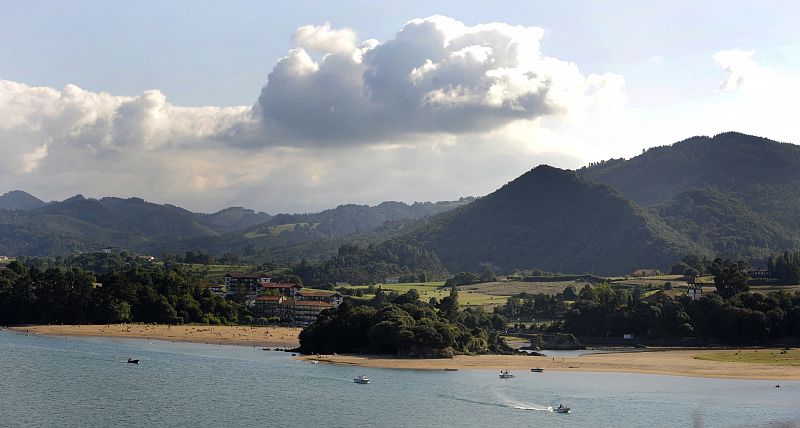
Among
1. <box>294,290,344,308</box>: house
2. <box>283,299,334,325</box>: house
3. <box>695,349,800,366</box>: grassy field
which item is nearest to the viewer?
<box>695,349,800,366</box>: grassy field

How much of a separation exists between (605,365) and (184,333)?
218 ft

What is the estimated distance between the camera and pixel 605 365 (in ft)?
348

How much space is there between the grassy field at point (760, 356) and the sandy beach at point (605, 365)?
115 inches

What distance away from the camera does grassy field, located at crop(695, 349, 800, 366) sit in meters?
107

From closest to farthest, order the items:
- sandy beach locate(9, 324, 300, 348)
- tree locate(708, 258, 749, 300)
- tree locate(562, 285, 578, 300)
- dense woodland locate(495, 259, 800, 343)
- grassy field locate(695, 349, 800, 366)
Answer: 1. grassy field locate(695, 349, 800, 366)
2. dense woodland locate(495, 259, 800, 343)
3. sandy beach locate(9, 324, 300, 348)
4. tree locate(708, 258, 749, 300)
5. tree locate(562, 285, 578, 300)

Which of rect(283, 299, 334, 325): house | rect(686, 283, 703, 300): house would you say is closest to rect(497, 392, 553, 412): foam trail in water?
rect(686, 283, 703, 300): house

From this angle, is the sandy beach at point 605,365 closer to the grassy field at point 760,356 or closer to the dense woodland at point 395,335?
the dense woodland at point 395,335

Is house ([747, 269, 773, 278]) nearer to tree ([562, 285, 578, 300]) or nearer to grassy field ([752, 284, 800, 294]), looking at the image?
grassy field ([752, 284, 800, 294])

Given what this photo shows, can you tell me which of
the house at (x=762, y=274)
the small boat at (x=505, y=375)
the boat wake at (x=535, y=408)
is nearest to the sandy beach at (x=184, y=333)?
the small boat at (x=505, y=375)

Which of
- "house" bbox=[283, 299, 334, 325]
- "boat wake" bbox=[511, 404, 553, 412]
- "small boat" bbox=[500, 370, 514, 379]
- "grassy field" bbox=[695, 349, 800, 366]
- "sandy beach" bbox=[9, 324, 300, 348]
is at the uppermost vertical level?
"house" bbox=[283, 299, 334, 325]

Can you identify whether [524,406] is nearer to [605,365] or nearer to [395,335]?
[605,365]

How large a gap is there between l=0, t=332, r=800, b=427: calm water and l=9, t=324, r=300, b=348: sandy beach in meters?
25.8

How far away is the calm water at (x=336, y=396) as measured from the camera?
2657 inches

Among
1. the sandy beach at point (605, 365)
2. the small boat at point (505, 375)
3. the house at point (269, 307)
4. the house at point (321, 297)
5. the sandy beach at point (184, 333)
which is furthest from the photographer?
the house at point (321, 297)
